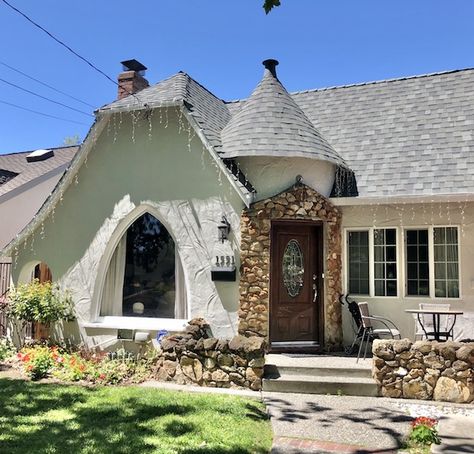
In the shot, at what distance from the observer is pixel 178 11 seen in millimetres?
8016

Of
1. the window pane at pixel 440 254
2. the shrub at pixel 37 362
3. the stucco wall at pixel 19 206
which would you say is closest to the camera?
the shrub at pixel 37 362

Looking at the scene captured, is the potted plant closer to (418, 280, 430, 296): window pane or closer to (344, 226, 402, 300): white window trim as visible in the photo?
(344, 226, 402, 300): white window trim

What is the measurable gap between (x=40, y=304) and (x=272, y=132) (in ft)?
18.5

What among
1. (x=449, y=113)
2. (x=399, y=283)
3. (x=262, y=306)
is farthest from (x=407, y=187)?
(x=262, y=306)

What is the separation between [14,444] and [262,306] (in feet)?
15.1

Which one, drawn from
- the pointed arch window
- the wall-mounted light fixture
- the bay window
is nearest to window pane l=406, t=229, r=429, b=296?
the bay window

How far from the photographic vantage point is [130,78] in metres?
12.3

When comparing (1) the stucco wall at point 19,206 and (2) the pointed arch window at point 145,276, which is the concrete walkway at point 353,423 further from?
(1) the stucco wall at point 19,206

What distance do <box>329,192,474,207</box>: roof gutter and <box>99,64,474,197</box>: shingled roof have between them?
0.12 m

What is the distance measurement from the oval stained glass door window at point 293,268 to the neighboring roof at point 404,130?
1.67 meters

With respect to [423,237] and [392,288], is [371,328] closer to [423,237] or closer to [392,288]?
[392,288]

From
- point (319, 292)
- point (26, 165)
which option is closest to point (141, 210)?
point (319, 292)

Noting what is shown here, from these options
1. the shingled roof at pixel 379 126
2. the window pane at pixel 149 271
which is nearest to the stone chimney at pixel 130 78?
the shingled roof at pixel 379 126

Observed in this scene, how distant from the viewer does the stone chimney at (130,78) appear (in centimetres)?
1228
